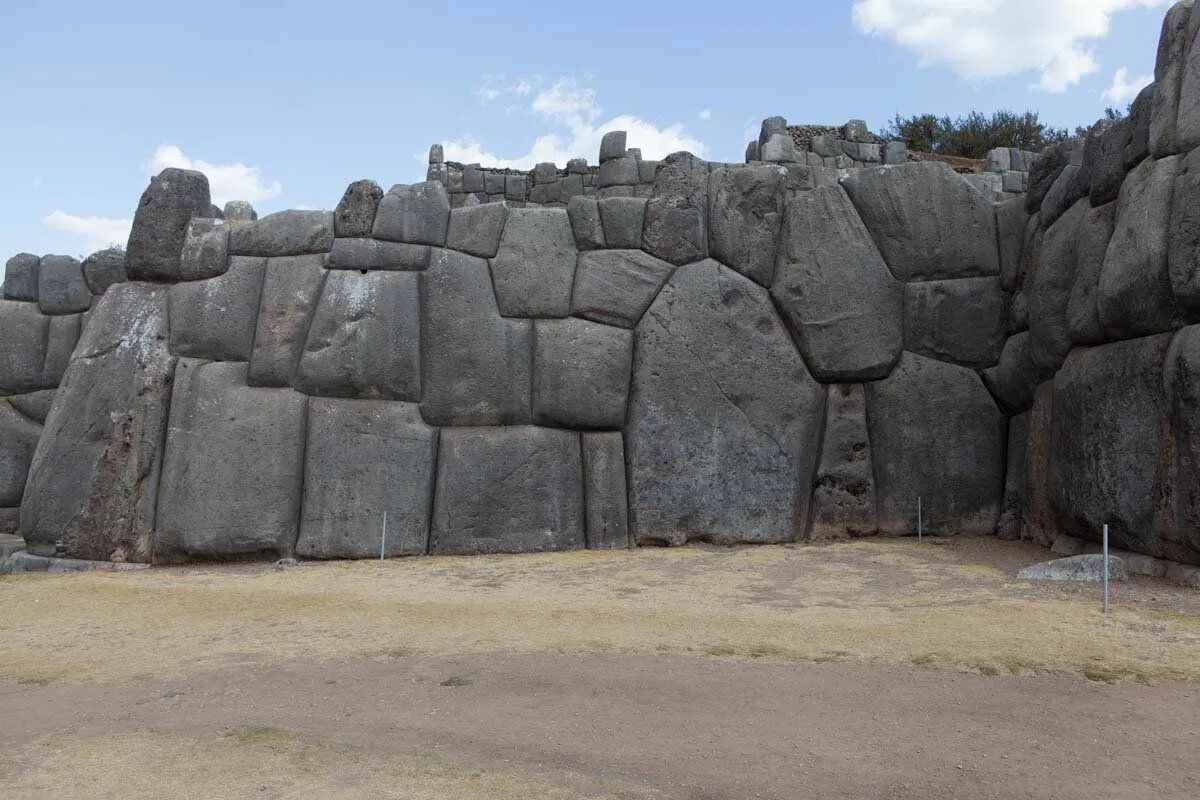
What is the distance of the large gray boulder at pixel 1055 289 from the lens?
705cm

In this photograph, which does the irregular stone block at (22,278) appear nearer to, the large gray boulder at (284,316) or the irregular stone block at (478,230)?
the large gray boulder at (284,316)

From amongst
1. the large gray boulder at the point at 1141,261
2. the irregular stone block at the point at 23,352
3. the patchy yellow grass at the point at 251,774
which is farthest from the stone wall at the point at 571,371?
the patchy yellow grass at the point at 251,774

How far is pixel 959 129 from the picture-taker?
94.4 ft

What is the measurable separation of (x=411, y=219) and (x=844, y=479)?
4.15 m

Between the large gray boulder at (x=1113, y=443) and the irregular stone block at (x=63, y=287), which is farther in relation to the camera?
the irregular stone block at (x=63, y=287)

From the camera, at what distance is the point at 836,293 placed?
26.4ft

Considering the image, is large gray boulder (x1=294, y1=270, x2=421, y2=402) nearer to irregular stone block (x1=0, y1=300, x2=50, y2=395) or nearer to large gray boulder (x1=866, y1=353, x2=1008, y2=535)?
irregular stone block (x1=0, y1=300, x2=50, y2=395)

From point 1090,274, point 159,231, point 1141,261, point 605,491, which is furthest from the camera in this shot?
point 159,231

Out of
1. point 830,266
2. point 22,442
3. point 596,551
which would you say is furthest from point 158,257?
point 830,266

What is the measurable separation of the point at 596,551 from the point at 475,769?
14.6 ft

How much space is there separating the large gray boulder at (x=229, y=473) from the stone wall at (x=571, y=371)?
0.06 ft

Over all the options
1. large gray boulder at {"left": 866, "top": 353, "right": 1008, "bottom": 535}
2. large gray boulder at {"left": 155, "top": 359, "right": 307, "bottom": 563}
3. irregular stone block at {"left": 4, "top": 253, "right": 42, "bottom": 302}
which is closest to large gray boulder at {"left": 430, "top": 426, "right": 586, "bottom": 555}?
large gray boulder at {"left": 155, "top": 359, "right": 307, "bottom": 563}

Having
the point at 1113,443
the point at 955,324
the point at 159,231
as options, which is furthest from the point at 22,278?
the point at 1113,443

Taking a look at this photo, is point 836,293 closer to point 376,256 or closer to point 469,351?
point 469,351
